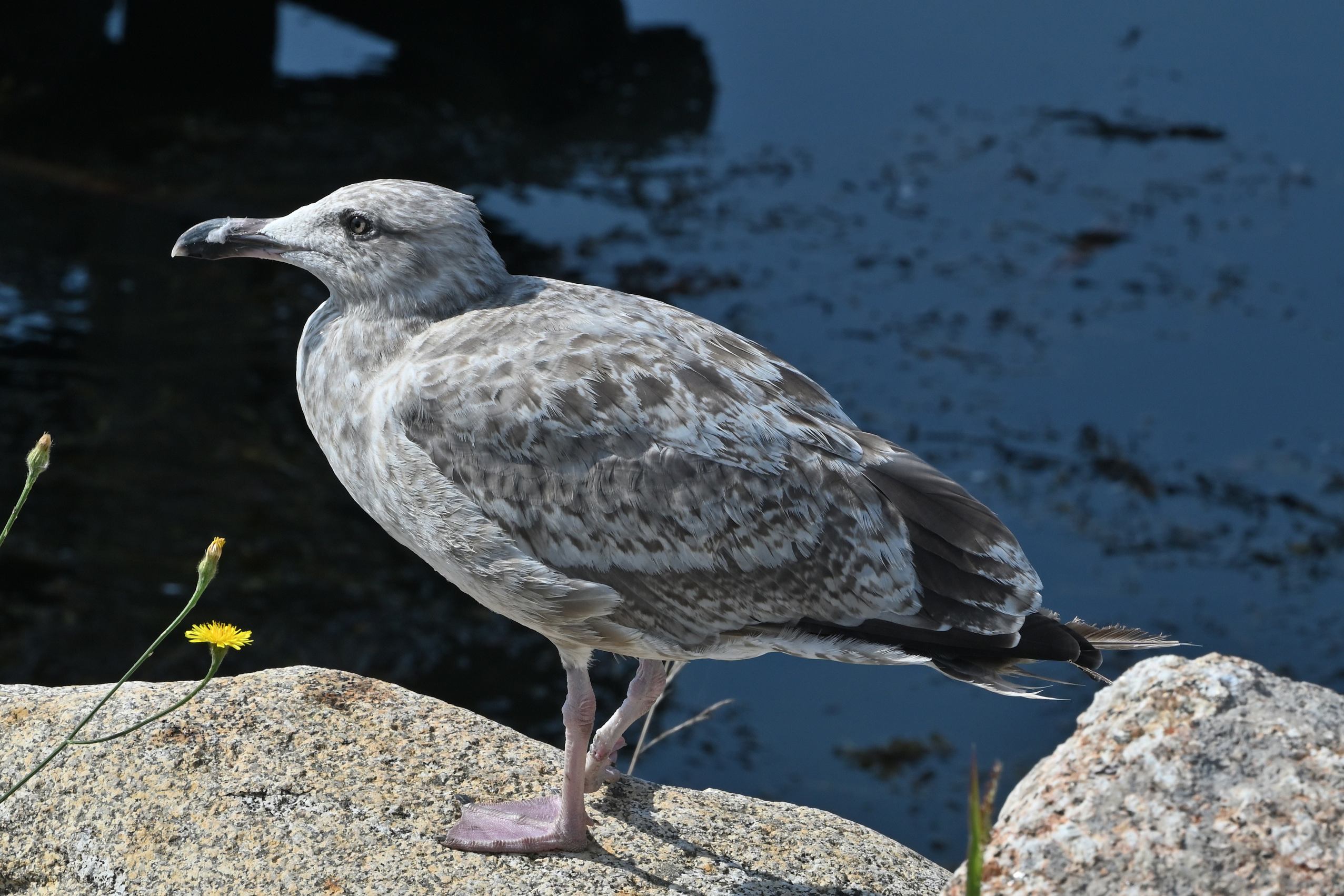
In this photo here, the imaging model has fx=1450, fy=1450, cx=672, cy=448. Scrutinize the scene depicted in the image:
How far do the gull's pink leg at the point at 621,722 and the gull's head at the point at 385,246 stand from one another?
1.50m

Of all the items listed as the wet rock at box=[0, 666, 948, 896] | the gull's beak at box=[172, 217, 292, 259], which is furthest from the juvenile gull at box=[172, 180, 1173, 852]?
the gull's beak at box=[172, 217, 292, 259]

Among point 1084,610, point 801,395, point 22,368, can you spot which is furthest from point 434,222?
point 22,368

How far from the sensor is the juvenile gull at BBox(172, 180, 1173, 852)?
14.3 feet

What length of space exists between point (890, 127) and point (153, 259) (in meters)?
7.35

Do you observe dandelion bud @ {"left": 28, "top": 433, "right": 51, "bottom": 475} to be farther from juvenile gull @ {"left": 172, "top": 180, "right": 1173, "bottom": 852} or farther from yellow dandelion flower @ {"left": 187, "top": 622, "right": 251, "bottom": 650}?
juvenile gull @ {"left": 172, "top": 180, "right": 1173, "bottom": 852}

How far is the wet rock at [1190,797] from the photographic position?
3211 millimetres

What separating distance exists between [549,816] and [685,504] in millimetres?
1174

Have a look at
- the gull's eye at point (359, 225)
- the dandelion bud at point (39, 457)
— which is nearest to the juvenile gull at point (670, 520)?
the gull's eye at point (359, 225)

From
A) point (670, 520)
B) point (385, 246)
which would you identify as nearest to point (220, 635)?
point (670, 520)

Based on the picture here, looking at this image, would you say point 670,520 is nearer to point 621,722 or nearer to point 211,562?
point 621,722

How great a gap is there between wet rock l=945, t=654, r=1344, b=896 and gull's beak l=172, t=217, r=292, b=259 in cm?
304

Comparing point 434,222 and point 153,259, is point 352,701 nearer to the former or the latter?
point 434,222

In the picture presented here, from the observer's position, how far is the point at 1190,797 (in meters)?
3.31

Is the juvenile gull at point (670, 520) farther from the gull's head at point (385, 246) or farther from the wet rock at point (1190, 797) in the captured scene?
the wet rock at point (1190, 797)
